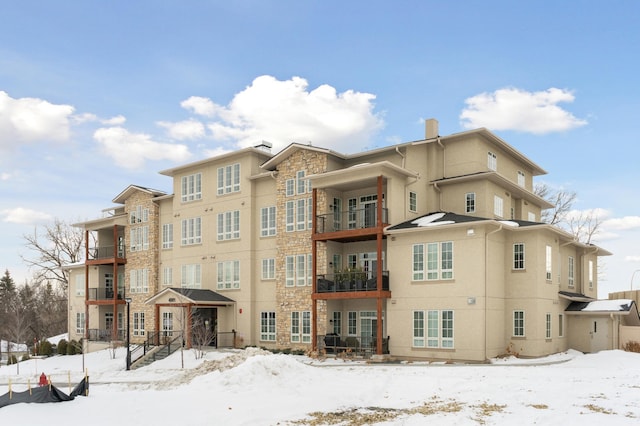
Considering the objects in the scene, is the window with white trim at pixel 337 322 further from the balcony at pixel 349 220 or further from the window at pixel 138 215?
the window at pixel 138 215

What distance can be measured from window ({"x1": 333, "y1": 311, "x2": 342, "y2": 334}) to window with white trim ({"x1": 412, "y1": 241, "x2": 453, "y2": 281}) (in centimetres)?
595

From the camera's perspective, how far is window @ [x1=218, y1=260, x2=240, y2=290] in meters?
39.0

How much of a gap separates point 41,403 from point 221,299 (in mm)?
20655

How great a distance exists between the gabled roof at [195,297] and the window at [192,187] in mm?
6800

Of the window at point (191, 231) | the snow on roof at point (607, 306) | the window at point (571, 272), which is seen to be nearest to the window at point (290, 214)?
the window at point (191, 231)

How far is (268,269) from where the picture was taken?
124 ft

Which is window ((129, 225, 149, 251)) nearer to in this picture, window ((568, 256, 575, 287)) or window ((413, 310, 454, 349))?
window ((413, 310, 454, 349))

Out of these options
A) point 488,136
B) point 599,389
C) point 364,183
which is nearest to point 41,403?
point 599,389

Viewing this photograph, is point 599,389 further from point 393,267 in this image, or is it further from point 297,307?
point 297,307

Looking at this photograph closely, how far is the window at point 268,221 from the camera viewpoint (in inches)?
1484

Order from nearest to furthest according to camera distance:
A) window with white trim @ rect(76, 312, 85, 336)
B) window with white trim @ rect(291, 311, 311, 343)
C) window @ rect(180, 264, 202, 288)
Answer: window with white trim @ rect(291, 311, 311, 343)
window @ rect(180, 264, 202, 288)
window with white trim @ rect(76, 312, 85, 336)

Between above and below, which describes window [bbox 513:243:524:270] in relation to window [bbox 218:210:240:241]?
below

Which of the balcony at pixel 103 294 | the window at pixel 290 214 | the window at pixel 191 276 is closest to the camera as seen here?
the window at pixel 290 214


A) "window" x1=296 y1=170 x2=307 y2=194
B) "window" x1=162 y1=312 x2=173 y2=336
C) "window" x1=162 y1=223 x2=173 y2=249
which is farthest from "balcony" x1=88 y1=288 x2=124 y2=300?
"window" x1=296 y1=170 x2=307 y2=194
